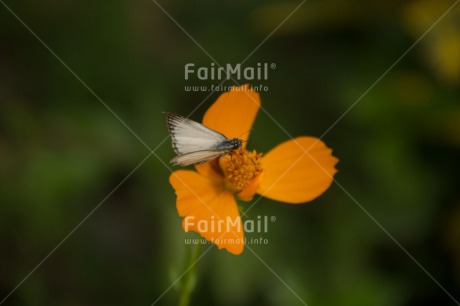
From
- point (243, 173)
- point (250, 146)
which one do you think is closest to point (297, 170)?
point (243, 173)

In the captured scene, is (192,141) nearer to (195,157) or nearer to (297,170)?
(195,157)

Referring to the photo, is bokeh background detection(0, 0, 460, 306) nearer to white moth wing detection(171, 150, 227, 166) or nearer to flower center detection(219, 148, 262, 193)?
flower center detection(219, 148, 262, 193)

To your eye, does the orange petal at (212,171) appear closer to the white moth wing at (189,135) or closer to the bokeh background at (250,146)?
the white moth wing at (189,135)

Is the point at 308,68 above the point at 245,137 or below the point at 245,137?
Result: above

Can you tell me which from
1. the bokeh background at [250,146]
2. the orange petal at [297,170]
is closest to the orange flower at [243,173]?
the orange petal at [297,170]

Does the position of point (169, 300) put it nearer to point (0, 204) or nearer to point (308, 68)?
point (0, 204)


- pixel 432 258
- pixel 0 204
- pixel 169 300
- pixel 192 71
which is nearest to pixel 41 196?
pixel 0 204
